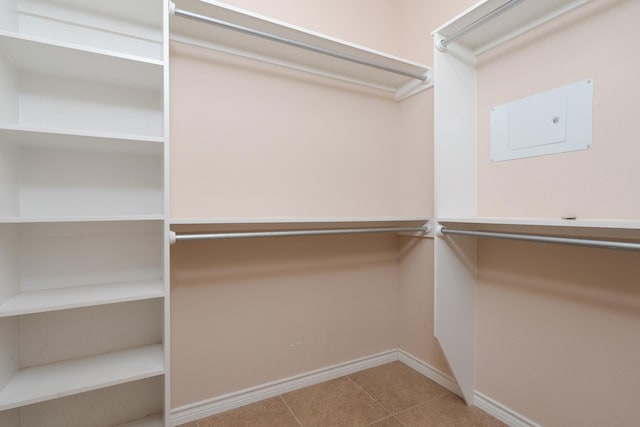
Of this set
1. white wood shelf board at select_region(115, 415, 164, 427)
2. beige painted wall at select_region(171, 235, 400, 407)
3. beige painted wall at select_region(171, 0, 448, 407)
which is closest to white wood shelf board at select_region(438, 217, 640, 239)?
beige painted wall at select_region(171, 0, 448, 407)

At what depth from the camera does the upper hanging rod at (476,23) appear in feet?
4.31

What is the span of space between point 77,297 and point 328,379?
1.41 meters

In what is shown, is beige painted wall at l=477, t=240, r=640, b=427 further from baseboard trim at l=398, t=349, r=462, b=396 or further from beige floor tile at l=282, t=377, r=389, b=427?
beige floor tile at l=282, t=377, r=389, b=427

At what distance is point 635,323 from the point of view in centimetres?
117

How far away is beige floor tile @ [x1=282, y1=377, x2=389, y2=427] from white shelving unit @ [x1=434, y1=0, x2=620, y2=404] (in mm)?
508

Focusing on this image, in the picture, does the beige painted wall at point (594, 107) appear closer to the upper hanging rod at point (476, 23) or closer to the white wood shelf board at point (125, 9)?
the upper hanging rod at point (476, 23)

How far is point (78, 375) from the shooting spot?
1224mm

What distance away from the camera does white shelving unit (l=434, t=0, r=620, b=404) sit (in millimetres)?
1566

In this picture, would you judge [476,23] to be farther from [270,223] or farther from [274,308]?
[274,308]

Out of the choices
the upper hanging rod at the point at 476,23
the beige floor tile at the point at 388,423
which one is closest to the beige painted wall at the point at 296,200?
the upper hanging rod at the point at 476,23

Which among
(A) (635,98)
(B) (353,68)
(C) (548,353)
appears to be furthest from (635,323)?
(B) (353,68)

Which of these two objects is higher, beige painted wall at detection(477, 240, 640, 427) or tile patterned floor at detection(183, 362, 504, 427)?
beige painted wall at detection(477, 240, 640, 427)

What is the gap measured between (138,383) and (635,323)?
208 centimetres

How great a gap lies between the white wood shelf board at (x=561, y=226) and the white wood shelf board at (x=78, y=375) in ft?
4.95
